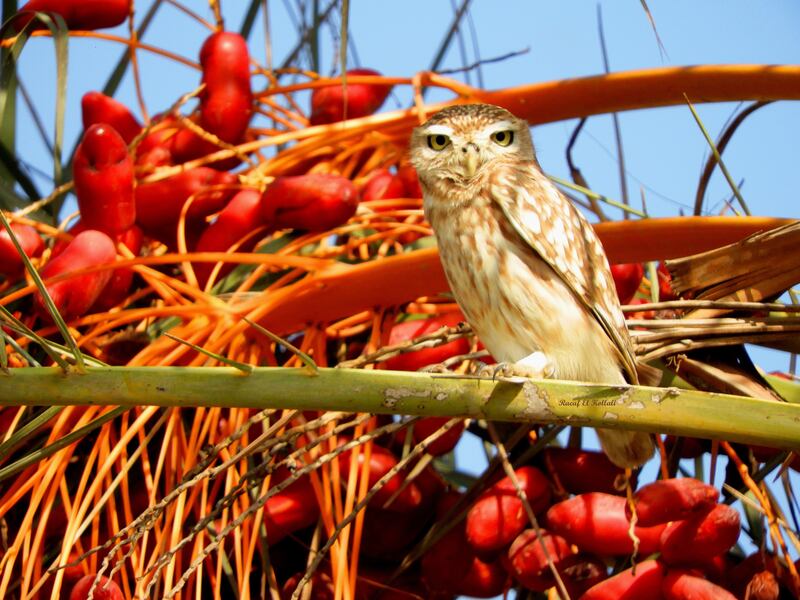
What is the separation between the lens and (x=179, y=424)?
212 cm

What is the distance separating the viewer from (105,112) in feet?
9.35

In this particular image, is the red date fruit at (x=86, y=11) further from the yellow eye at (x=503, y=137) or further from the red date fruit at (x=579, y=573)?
the red date fruit at (x=579, y=573)

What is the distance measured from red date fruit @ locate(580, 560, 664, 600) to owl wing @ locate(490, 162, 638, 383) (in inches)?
15.2

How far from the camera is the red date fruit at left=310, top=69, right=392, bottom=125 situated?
305 centimetres

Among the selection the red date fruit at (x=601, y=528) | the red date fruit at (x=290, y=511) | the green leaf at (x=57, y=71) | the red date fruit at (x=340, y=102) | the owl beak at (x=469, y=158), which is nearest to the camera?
the red date fruit at (x=601, y=528)

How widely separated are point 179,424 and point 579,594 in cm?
80

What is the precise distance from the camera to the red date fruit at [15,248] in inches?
97.4

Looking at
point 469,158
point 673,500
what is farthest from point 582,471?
point 469,158

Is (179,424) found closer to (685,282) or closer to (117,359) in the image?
(117,359)

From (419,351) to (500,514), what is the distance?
1.34 ft

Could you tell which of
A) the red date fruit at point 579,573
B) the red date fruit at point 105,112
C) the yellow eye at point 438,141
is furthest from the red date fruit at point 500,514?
the red date fruit at point 105,112

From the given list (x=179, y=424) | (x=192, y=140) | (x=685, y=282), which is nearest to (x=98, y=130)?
(x=192, y=140)

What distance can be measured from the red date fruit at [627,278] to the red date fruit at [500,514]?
0.55 meters

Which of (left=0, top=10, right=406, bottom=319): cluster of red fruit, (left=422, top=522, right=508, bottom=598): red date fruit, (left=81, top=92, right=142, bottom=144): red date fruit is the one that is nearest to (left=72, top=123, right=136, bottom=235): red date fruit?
(left=0, top=10, right=406, bottom=319): cluster of red fruit
